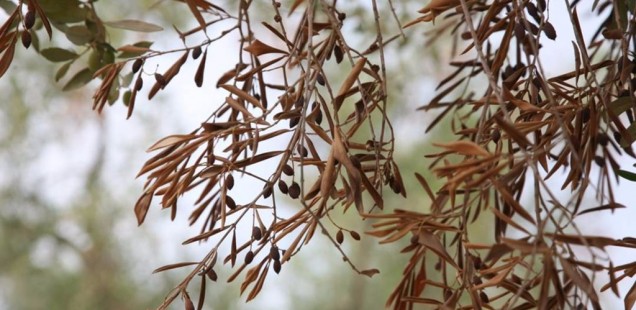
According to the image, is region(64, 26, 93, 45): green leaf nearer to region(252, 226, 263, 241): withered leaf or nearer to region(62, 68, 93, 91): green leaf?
region(62, 68, 93, 91): green leaf

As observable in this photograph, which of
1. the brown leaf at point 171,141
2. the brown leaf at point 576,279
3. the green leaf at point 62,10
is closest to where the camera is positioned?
the brown leaf at point 576,279

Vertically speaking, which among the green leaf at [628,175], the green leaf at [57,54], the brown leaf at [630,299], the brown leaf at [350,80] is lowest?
the brown leaf at [630,299]

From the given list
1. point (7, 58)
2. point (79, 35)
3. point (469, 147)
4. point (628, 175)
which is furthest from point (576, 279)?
point (79, 35)

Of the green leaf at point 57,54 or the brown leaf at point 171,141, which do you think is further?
the green leaf at point 57,54

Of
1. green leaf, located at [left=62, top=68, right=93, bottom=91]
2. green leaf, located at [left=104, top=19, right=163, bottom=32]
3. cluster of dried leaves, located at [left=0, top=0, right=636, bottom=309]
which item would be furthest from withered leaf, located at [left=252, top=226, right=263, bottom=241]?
green leaf, located at [left=62, top=68, right=93, bottom=91]

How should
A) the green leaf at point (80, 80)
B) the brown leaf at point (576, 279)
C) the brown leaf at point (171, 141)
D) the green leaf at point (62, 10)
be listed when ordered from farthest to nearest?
the green leaf at point (80, 80), the green leaf at point (62, 10), the brown leaf at point (171, 141), the brown leaf at point (576, 279)

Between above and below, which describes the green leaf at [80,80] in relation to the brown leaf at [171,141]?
above

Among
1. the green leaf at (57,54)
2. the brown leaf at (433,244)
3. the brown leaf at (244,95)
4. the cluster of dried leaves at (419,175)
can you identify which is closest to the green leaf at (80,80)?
the green leaf at (57,54)

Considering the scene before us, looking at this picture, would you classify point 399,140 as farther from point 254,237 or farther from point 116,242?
point 254,237

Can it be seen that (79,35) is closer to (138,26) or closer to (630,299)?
(138,26)

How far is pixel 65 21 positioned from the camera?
2.09ft

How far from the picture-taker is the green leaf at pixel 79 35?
67cm

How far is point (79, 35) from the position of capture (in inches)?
26.5

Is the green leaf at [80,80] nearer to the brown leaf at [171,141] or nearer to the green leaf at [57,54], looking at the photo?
the green leaf at [57,54]
